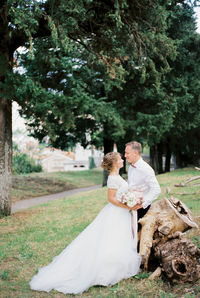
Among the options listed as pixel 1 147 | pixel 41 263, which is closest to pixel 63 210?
pixel 1 147

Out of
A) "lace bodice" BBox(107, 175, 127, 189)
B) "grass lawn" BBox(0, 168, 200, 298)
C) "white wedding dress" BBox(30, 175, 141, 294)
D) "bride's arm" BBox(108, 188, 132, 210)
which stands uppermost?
"lace bodice" BBox(107, 175, 127, 189)

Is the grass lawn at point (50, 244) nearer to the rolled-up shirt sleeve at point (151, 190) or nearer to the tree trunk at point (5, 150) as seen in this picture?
the tree trunk at point (5, 150)

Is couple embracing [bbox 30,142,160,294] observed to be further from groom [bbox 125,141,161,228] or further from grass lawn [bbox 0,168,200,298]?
grass lawn [bbox 0,168,200,298]

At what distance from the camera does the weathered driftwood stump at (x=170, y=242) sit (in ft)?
16.0

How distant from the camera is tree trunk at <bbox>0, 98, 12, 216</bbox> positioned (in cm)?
1114

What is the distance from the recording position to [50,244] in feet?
25.5

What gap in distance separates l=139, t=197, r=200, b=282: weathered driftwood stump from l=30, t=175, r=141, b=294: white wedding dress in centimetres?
23

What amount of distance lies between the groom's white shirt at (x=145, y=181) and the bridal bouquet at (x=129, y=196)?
19 cm


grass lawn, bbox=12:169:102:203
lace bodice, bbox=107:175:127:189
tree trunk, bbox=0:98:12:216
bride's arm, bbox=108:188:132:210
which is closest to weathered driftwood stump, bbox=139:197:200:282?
bride's arm, bbox=108:188:132:210

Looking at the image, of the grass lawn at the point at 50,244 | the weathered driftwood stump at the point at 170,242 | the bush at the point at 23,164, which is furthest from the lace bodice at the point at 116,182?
the bush at the point at 23,164

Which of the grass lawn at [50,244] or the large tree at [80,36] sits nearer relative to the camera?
the grass lawn at [50,244]

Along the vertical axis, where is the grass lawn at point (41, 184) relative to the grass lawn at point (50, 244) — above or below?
above

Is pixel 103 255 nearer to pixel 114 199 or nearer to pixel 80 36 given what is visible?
pixel 114 199

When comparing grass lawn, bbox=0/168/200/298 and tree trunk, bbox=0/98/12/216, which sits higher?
tree trunk, bbox=0/98/12/216
